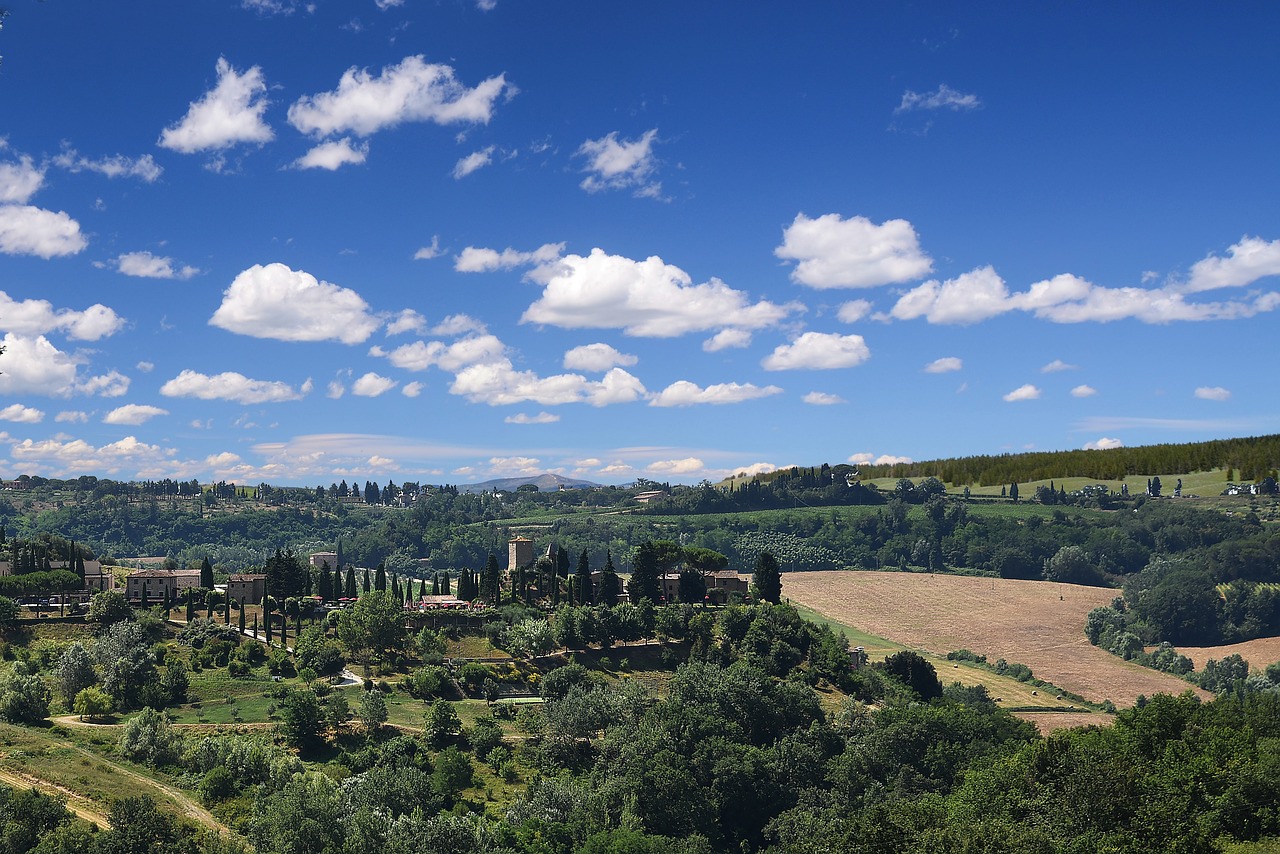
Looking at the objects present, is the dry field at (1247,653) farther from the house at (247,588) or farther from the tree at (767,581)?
the house at (247,588)

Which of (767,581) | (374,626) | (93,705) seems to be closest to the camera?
Answer: (93,705)

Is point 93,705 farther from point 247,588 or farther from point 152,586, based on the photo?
point 152,586

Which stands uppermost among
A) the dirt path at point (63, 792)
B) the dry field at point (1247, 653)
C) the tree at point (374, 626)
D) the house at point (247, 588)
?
the house at point (247, 588)

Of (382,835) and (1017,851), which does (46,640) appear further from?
(1017,851)

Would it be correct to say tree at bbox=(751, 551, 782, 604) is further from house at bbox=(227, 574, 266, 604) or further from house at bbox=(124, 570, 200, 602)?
house at bbox=(124, 570, 200, 602)

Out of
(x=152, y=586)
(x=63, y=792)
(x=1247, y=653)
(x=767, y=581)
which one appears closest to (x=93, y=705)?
(x=63, y=792)

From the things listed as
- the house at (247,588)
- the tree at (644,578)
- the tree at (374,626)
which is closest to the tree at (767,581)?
the tree at (644,578)

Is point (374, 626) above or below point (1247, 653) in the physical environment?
above
